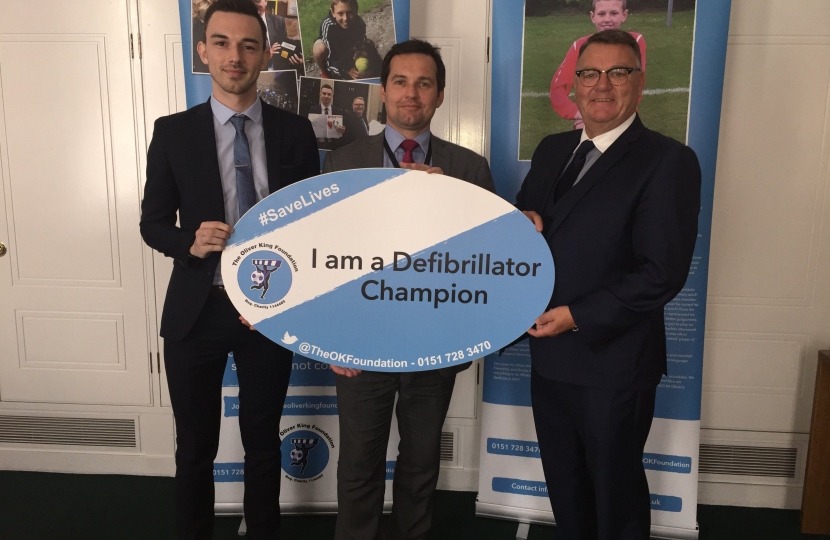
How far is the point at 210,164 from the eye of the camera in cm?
176

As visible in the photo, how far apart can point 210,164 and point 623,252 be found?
1.22 metres

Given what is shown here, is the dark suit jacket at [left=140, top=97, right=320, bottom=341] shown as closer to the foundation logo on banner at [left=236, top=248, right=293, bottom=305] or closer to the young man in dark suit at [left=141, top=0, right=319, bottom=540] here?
the young man in dark suit at [left=141, top=0, right=319, bottom=540]

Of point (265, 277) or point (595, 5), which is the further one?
point (595, 5)

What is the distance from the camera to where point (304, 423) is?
248 centimetres

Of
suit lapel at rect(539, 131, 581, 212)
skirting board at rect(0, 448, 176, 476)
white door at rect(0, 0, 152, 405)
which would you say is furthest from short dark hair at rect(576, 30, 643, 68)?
skirting board at rect(0, 448, 176, 476)

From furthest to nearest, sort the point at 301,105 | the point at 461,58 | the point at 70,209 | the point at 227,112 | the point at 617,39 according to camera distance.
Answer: the point at 70,209 → the point at 461,58 → the point at 301,105 → the point at 227,112 → the point at 617,39

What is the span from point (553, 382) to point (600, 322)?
281 millimetres

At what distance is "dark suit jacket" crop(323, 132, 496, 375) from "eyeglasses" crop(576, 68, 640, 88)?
1.29 feet

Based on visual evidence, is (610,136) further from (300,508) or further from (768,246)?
(300,508)

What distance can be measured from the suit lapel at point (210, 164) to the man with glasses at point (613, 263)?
0.93 m

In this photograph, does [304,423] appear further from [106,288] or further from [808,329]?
[808,329]

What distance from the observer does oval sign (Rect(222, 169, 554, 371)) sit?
1.59 metres

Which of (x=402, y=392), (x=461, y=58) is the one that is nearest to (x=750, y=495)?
(x=402, y=392)

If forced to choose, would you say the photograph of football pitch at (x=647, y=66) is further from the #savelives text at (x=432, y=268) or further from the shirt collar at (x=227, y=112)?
the shirt collar at (x=227, y=112)
